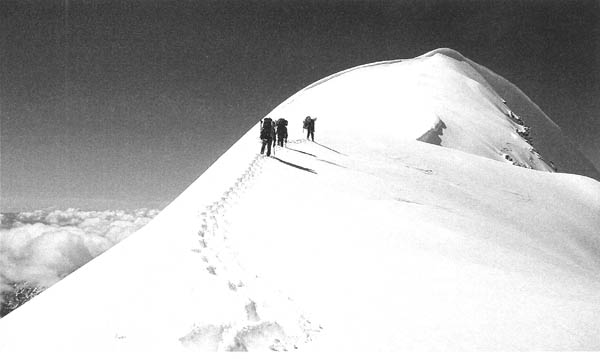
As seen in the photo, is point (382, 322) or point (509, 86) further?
point (509, 86)

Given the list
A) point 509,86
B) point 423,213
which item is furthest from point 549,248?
point 509,86

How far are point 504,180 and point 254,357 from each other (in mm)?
19171

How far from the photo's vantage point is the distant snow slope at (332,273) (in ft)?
14.8

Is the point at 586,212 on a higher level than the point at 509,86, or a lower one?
lower

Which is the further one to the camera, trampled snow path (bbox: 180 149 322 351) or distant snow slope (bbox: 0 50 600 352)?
distant snow slope (bbox: 0 50 600 352)

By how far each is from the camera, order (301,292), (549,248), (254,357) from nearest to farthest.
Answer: (254,357) < (301,292) < (549,248)

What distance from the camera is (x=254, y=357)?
397 centimetres

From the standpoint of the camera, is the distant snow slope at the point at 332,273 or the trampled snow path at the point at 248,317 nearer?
the trampled snow path at the point at 248,317

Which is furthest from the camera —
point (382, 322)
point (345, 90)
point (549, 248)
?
point (345, 90)

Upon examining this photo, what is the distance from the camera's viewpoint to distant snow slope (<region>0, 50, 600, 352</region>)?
177 inches

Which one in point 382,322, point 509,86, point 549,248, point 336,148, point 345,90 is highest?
point 509,86

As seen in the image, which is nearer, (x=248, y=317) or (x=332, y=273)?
(x=248, y=317)

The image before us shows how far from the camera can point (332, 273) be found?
6.44m

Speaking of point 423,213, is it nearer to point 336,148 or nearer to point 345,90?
point 336,148
